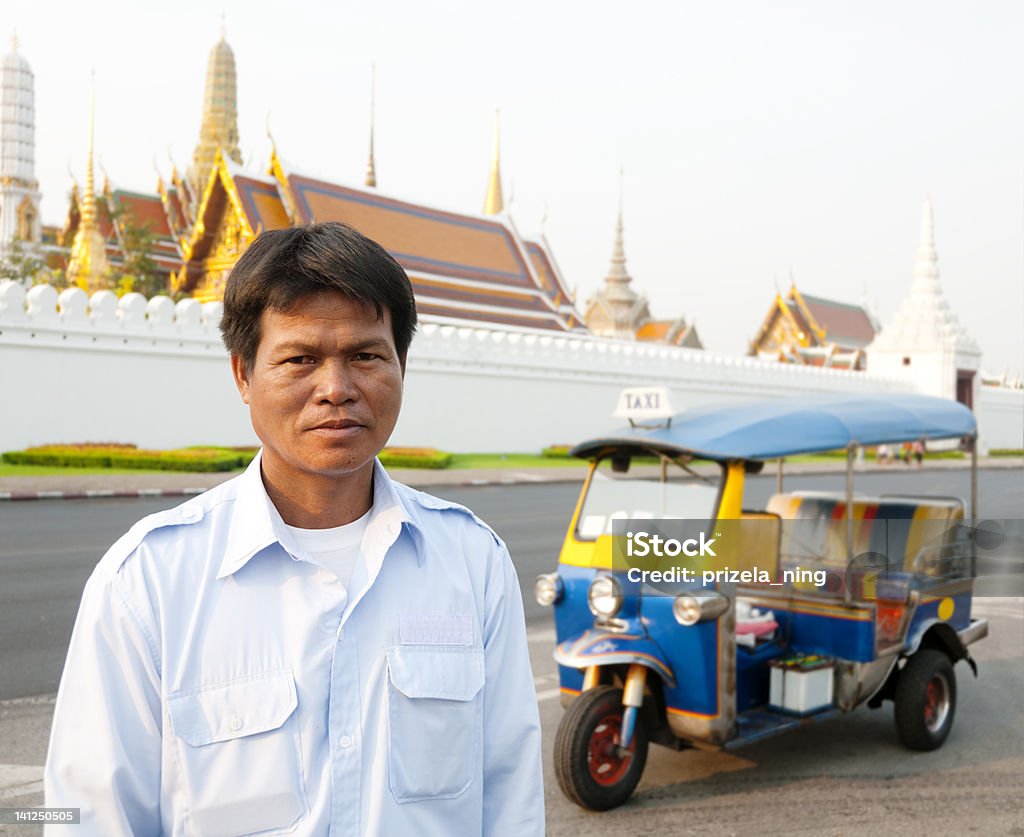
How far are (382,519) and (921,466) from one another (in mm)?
28265

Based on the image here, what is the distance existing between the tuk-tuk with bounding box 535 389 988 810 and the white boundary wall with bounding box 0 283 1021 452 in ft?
27.2

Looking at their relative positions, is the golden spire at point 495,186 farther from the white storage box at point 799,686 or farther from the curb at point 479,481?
the white storage box at point 799,686

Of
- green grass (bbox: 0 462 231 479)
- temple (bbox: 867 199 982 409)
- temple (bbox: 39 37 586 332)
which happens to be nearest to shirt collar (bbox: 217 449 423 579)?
green grass (bbox: 0 462 231 479)

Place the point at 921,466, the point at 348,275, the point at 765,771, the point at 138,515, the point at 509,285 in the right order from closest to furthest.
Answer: the point at 348,275 → the point at 765,771 → the point at 138,515 → the point at 921,466 → the point at 509,285

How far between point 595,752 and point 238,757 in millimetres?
2975

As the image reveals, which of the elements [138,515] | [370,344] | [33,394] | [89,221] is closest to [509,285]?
[89,221]

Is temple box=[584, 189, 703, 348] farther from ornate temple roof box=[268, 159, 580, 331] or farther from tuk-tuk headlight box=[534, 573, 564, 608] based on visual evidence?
tuk-tuk headlight box=[534, 573, 564, 608]

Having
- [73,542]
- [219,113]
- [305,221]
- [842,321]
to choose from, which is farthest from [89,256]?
[842,321]

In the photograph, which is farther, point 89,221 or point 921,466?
point 89,221

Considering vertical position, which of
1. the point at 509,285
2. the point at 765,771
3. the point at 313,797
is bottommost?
the point at 765,771

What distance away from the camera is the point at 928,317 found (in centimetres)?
3788

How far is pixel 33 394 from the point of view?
18656mm

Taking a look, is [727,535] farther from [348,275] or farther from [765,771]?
[348,275]

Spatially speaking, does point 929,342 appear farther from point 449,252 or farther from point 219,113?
point 219,113
